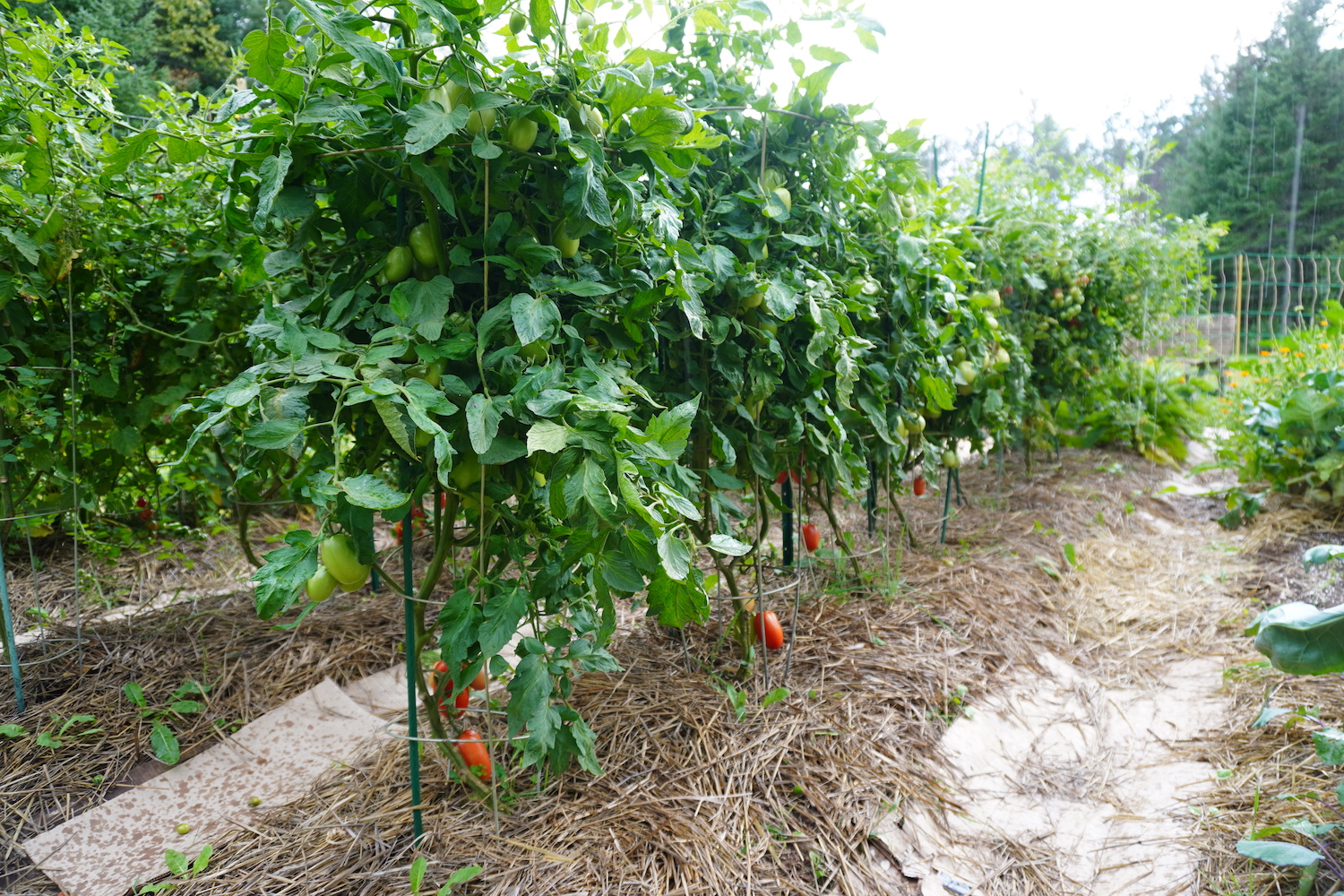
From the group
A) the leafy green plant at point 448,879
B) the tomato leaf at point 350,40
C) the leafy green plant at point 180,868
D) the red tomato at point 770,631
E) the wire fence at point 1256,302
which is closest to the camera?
the tomato leaf at point 350,40

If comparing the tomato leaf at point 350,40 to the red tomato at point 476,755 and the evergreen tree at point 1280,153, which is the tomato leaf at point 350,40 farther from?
the evergreen tree at point 1280,153

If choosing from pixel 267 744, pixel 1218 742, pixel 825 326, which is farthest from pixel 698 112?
pixel 1218 742

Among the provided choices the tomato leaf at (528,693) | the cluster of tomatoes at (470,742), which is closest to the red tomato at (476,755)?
the cluster of tomatoes at (470,742)

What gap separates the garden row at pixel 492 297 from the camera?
0.97m

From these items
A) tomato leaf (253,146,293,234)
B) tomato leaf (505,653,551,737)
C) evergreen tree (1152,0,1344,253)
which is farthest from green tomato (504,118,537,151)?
evergreen tree (1152,0,1344,253)

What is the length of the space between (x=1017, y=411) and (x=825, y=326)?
2352 millimetres

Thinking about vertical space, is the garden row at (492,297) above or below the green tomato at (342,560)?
above

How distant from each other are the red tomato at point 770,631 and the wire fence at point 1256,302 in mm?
6901

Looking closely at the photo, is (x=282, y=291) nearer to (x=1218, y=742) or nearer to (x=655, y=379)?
(x=655, y=379)

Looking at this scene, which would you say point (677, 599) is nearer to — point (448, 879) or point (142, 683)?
point (448, 879)

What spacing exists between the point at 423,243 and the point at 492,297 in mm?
127

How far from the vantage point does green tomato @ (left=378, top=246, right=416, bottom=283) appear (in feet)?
3.61

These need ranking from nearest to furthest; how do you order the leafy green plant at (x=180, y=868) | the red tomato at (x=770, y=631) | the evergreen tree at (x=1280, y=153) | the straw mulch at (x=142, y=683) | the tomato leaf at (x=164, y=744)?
the leafy green plant at (x=180, y=868) → the straw mulch at (x=142, y=683) → the tomato leaf at (x=164, y=744) → the red tomato at (x=770, y=631) → the evergreen tree at (x=1280, y=153)

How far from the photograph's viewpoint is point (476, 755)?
4.58ft
